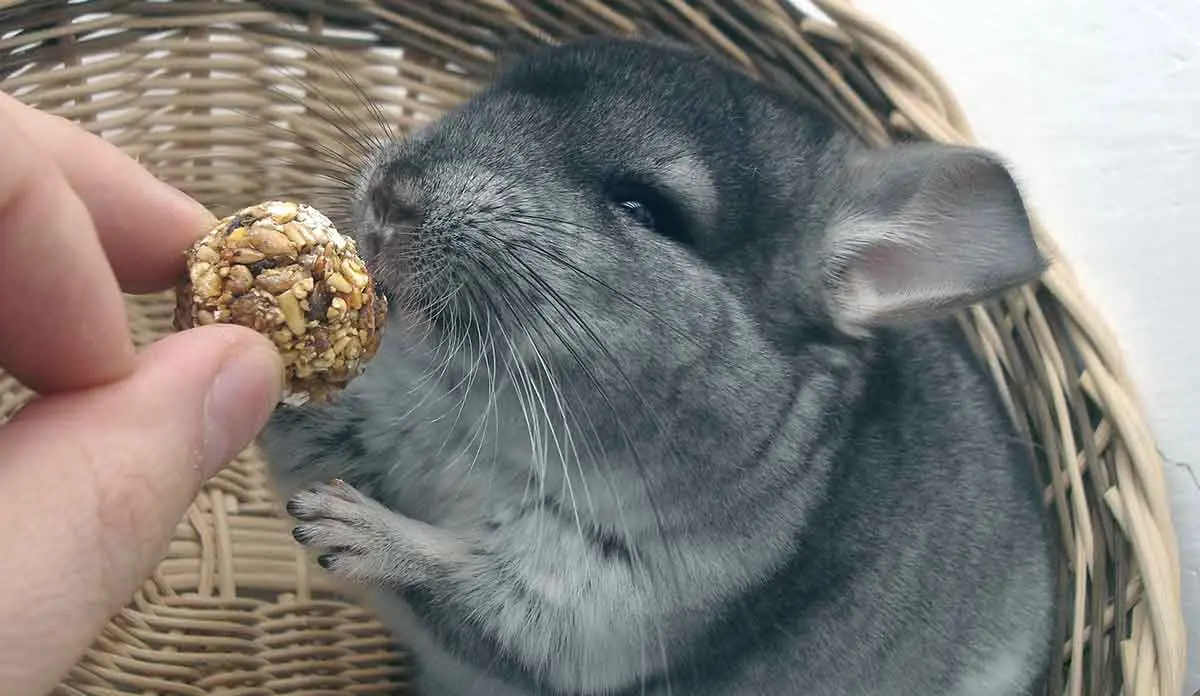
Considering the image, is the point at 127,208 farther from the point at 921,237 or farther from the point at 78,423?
the point at 921,237

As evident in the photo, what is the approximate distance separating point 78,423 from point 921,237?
744mm

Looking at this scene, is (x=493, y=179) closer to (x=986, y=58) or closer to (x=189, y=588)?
(x=189, y=588)

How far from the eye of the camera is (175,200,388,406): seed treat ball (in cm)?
85

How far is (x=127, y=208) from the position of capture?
91 centimetres

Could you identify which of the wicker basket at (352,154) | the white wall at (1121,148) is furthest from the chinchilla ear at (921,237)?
the white wall at (1121,148)

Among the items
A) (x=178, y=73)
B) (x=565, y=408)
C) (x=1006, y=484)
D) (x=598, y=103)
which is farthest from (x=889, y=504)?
(x=178, y=73)

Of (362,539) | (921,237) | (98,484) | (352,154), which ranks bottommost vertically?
(362,539)

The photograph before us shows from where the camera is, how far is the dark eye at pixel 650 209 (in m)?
1.06

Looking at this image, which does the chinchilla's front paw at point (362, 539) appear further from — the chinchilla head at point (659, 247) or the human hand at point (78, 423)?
the human hand at point (78, 423)

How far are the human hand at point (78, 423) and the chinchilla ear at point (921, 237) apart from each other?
59cm

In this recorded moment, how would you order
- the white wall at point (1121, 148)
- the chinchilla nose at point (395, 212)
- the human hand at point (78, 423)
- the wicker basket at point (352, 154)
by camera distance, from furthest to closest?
the white wall at point (1121, 148)
the wicker basket at point (352, 154)
the chinchilla nose at point (395, 212)
the human hand at point (78, 423)

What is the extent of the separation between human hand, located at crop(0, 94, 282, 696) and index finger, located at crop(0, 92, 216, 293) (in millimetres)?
145

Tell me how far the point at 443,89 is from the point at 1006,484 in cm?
92

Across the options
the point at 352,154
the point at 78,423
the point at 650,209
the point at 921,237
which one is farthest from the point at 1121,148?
the point at 78,423
